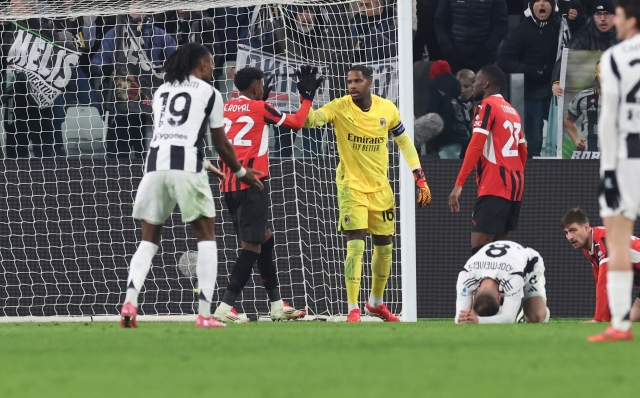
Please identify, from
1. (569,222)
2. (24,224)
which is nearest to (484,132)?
(569,222)

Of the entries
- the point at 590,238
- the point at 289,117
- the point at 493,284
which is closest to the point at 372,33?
the point at 289,117

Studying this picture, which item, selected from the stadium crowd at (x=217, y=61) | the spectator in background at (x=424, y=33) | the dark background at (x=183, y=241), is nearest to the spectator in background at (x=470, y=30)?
the stadium crowd at (x=217, y=61)

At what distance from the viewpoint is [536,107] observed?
12539 millimetres

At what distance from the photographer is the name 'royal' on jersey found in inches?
300

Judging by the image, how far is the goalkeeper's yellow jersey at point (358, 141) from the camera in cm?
1040

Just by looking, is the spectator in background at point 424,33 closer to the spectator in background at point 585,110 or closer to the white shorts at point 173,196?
the spectator in background at point 585,110

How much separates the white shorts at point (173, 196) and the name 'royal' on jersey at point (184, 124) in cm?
5

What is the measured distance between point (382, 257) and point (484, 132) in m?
1.50

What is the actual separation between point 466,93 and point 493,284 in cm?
378

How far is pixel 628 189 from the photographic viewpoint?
5.78 meters

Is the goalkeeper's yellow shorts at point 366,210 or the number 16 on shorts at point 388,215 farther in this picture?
the number 16 on shorts at point 388,215

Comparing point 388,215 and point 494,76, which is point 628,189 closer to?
point 388,215

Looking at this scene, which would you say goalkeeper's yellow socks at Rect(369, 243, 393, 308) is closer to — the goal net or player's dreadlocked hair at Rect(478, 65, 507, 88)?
the goal net

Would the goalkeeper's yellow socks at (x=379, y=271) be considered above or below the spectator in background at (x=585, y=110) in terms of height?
below
